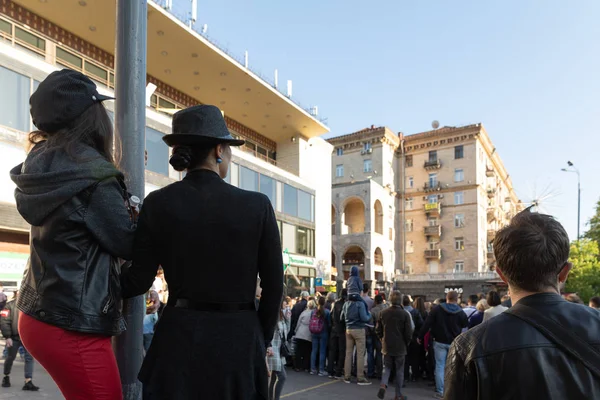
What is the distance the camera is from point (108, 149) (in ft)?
7.37

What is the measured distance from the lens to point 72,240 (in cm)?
195

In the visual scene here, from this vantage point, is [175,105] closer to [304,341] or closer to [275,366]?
[304,341]

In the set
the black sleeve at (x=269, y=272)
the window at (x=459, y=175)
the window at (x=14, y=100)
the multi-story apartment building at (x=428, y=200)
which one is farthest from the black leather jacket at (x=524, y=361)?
the window at (x=459, y=175)

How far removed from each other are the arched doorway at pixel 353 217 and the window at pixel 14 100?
Answer: 37.6m

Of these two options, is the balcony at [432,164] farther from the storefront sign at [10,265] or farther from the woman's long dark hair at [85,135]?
the woman's long dark hair at [85,135]

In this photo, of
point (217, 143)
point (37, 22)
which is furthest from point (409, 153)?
point (217, 143)

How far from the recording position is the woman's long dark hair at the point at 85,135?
82.6 inches

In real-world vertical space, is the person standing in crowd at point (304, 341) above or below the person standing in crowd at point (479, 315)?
below

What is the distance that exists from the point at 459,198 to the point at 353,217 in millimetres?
13941

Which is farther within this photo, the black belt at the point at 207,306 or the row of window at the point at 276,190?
the row of window at the point at 276,190

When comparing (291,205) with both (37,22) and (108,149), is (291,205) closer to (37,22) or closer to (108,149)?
(37,22)

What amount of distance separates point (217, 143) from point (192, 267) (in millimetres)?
610

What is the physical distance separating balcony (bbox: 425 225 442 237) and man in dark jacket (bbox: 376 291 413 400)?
4922 cm

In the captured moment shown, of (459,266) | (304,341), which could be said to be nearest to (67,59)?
(304,341)
